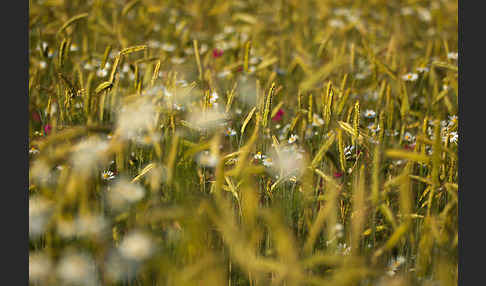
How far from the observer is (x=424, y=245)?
1.42 metres

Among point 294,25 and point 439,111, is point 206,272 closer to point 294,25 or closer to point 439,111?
point 439,111

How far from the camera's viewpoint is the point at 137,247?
4.29 ft

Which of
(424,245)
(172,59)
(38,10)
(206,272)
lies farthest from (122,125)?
(38,10)

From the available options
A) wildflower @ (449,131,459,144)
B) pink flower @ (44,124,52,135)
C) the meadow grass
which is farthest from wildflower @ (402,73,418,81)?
pink flower @ (44,124,52,135)

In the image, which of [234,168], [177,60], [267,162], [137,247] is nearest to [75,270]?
[137,247]

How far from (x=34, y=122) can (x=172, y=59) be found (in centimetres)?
89

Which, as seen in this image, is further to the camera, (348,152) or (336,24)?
(336,24)

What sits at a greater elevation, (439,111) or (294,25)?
(294,25)

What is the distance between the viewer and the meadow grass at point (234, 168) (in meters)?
1.28

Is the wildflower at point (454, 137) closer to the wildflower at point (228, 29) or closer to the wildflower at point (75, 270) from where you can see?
the wildflower at point (75, 270)

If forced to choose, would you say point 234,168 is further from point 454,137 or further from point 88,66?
point 88,66

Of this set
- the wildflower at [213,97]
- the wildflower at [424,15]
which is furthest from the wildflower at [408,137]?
the wildflower at [424,15]

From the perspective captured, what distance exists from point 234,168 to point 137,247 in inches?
20.8

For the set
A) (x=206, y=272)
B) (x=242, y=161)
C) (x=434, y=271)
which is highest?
(x=242, y=161)
